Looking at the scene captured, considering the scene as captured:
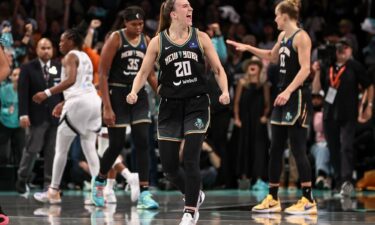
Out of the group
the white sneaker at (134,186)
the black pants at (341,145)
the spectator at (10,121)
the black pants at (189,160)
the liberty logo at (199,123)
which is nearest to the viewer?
the black pants at (189,160)

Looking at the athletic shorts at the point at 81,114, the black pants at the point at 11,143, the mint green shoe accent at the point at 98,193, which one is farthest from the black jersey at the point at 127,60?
the black pants at the point at 11,143

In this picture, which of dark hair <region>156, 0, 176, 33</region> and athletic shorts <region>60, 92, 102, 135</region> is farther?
athletic shorts <region>60, 92, 102, 135</region>

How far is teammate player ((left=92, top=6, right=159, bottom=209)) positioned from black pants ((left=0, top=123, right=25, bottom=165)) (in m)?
4.35

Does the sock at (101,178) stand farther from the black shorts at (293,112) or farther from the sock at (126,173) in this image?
the black shorts at (293,112)

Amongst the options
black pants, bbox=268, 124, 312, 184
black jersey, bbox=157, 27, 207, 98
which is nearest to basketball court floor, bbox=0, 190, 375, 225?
black pants, bbox=268, 124, 312, 184

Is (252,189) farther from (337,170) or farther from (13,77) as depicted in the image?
(13,77)

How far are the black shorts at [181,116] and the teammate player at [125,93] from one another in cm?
212

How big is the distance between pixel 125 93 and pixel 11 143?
479cm

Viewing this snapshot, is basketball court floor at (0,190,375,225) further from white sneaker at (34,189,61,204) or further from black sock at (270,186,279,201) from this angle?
black sock at (270,186,279,201)

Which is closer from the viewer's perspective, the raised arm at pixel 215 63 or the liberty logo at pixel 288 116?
the raised arm at pixel 215 63

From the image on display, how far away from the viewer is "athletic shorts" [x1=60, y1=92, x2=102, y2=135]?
1110 cm

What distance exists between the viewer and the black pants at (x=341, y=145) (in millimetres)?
13406

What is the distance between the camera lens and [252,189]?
14969 millimetres

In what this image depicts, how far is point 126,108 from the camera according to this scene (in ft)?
34.2
